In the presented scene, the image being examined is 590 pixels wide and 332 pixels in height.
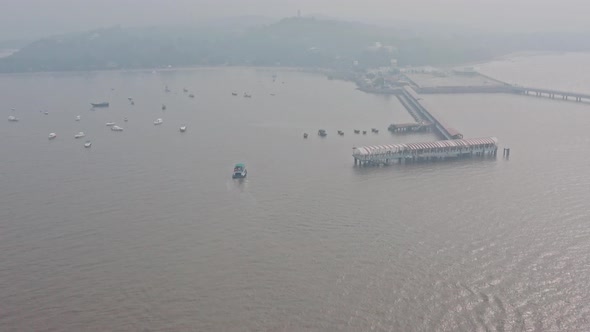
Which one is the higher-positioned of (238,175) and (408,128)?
(408,128)

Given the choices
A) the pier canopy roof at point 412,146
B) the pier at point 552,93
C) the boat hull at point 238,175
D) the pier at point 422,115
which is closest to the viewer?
the boat hull at point 238,175

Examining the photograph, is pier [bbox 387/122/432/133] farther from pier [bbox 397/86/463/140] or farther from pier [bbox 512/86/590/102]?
pier [bbox 512/86/590/102]

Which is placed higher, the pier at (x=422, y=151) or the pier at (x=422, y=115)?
the pier at (x=422, y=115)

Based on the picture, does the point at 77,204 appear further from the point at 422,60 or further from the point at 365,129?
the point at 422,60

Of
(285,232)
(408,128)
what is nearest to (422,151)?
(408,128)

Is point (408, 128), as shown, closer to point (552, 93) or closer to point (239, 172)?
point (239, 172)

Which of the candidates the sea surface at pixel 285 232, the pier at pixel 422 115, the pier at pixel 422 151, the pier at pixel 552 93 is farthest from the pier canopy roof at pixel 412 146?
the pier at pixel 552 93

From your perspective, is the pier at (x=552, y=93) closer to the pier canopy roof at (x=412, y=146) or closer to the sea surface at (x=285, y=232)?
the sea surface at (x=285, y=232)
